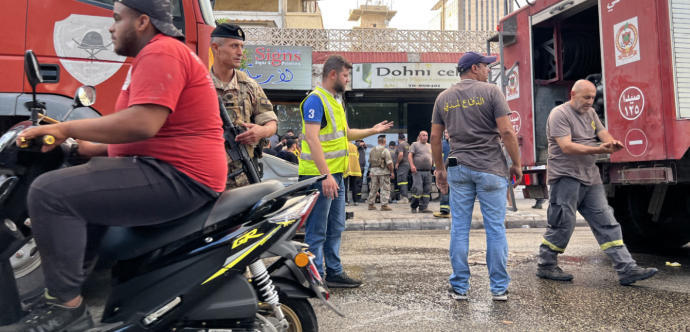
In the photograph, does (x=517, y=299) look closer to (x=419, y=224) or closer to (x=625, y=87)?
(x=625, y=87)

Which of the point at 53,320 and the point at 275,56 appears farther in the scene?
the point at 275,56

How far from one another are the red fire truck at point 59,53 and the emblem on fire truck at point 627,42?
155 inches

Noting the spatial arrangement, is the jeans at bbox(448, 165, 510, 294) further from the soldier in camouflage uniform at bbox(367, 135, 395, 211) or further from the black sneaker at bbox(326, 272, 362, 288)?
the soldier in camouflage uniform at bbox(367, 135, 395, 211)

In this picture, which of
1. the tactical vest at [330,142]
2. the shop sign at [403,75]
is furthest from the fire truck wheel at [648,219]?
the shop sign at [403,75]

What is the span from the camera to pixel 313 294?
2264 mm

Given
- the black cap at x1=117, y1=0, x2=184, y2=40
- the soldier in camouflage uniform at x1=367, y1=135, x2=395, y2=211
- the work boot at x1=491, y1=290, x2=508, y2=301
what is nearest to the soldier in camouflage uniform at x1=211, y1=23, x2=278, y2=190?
the black cap at x1=117, y1=0, x2=184, y2=40

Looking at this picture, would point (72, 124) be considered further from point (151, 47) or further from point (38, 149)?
point (151, 47)

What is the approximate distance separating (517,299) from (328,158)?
1.77 m

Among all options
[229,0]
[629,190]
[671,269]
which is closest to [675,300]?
[671,269]

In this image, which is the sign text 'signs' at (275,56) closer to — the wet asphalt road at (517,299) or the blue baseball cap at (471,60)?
the wet asphalt road at (517,299)

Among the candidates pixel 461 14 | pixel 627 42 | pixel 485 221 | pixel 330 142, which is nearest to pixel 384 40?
pixel 627 42

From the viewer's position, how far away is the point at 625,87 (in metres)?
4.83

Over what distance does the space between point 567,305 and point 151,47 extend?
125 inches

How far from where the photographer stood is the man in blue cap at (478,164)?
380 cm
